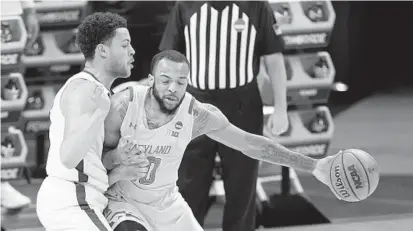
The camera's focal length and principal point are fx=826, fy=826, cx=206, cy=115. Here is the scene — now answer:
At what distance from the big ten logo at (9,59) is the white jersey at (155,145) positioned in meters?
2.33

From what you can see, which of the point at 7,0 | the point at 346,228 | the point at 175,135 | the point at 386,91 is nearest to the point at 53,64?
the point at 7,0

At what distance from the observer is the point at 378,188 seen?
6375 millimetres

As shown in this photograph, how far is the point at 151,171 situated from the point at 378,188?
3174 millimetres

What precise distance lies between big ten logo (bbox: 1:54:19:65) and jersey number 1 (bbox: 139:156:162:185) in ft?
8.02

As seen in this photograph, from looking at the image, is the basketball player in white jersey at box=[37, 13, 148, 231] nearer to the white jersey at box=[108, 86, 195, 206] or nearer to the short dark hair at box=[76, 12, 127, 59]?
the short dark hair at box=[76, 12, 127, 59]

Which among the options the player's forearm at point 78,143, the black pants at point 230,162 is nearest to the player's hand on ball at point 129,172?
the player's forearm at point 78,143

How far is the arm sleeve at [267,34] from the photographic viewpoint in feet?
15.1

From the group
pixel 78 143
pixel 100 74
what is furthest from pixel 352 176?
pixel 78 143

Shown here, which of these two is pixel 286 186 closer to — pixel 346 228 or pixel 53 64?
pixel 346 228

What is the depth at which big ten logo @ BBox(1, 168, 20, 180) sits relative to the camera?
19.2ft

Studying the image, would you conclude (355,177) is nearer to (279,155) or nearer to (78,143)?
(279,155)

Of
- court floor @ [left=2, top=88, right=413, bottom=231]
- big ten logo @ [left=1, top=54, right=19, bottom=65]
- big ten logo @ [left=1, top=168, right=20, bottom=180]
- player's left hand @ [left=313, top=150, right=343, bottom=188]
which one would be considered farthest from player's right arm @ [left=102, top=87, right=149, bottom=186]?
big ten logo @ [left=1, top=168, right=20, bottom=180]

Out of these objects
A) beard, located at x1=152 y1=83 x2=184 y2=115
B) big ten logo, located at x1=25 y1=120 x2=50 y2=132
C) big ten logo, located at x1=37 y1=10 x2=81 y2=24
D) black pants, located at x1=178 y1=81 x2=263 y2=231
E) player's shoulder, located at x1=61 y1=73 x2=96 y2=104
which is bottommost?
big ten logo, located at x1=25 y1=120 x2=50 y2=132

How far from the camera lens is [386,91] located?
10266 millimetres
